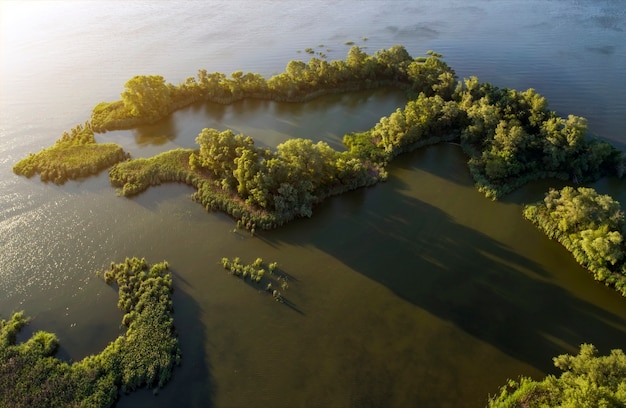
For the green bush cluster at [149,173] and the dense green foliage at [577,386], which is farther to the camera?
the green bush cluster at [149,173]

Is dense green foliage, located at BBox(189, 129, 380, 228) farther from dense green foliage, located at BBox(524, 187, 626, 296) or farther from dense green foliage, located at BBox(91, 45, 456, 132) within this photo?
dense green foliage, located at BBox(524, 187, 626, 296)

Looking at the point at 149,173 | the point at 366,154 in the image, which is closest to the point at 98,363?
the point at 149,173

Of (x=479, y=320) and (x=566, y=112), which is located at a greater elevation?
(x=566, y=112)

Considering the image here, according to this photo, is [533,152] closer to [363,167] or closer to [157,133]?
[363,167]

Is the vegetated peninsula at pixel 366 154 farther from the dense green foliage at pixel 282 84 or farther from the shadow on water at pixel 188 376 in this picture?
the shadow on water at pixel 188 376

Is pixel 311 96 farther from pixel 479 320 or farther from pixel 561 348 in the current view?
pixel 561 348

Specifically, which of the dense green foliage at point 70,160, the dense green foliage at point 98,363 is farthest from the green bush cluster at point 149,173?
the dense green foliage at point 98,363

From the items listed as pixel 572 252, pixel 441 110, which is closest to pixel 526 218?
pixel 572 252
